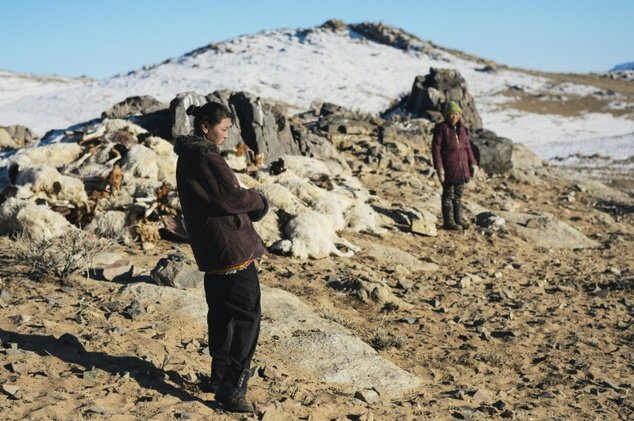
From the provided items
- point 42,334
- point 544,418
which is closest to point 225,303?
point 42,334

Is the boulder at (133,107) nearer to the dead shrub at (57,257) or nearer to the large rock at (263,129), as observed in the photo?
the large rock at (263,129)

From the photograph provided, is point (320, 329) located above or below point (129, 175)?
below

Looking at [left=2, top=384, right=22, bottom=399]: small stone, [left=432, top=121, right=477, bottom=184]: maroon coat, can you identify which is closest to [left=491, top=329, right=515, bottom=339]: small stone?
[left=432, top=121, right=477, bottom=184]: maroon coat

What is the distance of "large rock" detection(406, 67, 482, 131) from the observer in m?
22.1

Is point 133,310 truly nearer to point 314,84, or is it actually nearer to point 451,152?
point 451,152

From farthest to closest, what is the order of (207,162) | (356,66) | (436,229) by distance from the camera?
(356,66) → (436,229) → (207,162)

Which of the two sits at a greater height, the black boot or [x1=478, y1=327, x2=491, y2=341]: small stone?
the black boot

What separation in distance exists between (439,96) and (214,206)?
66.4ft

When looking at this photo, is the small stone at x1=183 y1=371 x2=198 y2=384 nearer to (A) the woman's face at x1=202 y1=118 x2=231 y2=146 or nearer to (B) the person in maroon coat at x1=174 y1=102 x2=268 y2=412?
(B) the person in maroon coat at x1=174 y1=102 x2=268 y2=412

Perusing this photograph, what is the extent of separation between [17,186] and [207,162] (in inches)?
235

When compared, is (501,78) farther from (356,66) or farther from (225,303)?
(225,303)

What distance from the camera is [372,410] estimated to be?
→ 455cm

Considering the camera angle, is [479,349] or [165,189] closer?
[479,349]

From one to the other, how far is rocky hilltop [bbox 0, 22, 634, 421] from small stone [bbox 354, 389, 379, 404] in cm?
2
